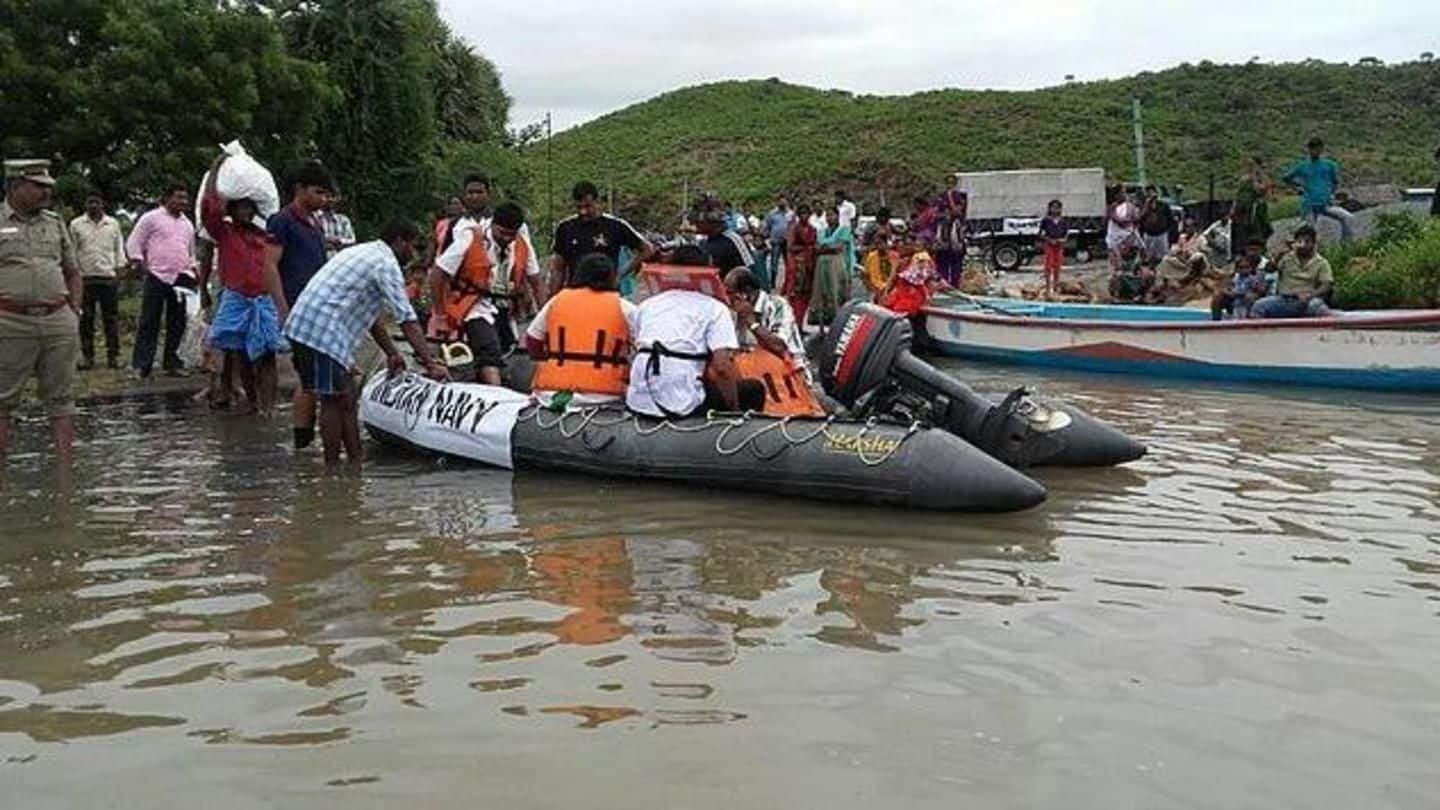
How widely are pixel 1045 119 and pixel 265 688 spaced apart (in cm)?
4997

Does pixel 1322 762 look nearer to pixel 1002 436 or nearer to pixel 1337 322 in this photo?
pixel 1002 436

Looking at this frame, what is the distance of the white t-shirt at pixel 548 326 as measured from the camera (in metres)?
7.47

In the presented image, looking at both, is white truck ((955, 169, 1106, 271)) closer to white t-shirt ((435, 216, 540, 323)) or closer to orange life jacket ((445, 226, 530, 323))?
white t-shirt ((435, 216, 540, 323))

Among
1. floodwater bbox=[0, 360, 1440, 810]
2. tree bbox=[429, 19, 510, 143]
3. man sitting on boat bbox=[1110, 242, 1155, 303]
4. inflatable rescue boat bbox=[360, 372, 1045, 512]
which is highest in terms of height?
tree bbox=[429, 19, 510, 143]

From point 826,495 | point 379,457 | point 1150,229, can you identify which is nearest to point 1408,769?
point 826,495

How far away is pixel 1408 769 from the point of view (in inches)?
144

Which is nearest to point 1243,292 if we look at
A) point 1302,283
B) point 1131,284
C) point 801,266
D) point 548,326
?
point 1302,283

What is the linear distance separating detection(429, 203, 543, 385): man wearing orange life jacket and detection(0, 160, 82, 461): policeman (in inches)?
91.0

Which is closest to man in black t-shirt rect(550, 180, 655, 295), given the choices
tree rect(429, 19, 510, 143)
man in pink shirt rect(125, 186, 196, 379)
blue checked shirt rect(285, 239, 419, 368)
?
blue checked shirt rect(285, 239, 419, 368)

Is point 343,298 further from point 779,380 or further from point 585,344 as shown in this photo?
point 779,380

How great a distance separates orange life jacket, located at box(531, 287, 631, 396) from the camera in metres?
7.47

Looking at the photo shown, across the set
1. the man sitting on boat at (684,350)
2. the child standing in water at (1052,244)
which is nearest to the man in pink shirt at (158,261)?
the man sitting on boat at (684,350)

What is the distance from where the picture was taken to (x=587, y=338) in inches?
298

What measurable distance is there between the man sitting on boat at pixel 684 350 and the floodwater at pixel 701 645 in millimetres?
494
